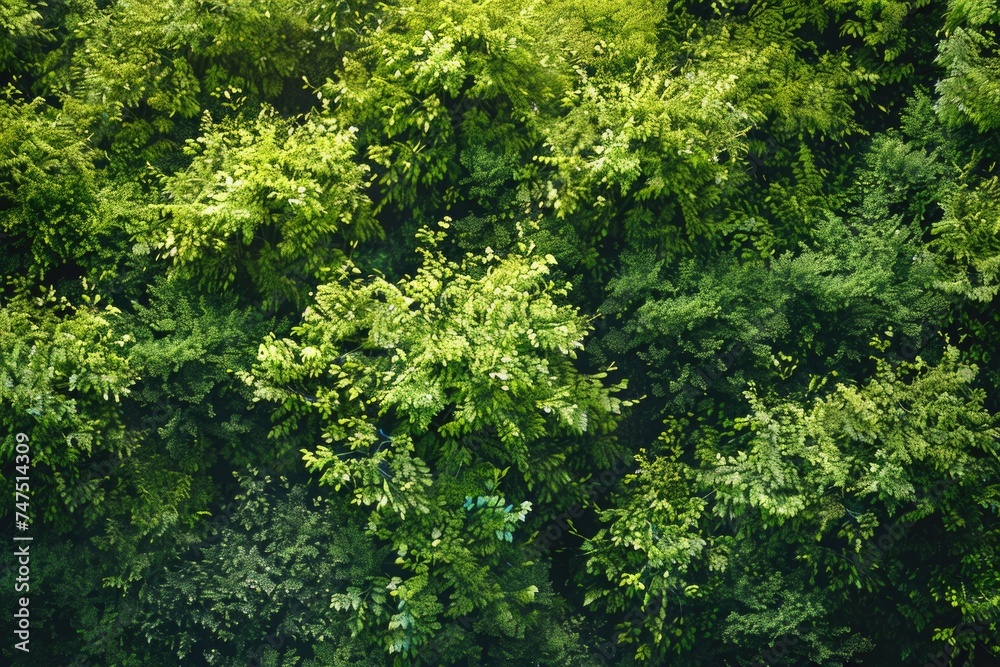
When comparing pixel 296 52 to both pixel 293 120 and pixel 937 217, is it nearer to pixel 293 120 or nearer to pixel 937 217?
pixel 293 120

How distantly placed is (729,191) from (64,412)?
18.9 feet

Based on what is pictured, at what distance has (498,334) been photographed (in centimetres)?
765

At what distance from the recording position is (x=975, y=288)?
795 cm

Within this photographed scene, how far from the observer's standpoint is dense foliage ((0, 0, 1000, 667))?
7898mm

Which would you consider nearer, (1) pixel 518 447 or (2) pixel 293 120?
(1) pixel 518 447

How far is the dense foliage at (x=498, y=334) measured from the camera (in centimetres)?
790

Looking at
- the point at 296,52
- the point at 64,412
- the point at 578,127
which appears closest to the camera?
the point at 64,412

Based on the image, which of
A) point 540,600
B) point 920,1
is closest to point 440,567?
point 540,600

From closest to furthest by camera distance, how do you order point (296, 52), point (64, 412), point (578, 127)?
point (64, 412)
point (578, 127)
point (296, 52)

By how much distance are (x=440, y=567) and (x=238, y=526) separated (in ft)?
6.14

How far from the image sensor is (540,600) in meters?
8.50

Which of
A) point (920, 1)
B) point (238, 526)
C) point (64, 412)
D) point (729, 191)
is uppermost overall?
point (920, 1)

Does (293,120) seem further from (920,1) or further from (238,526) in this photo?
(920,1)

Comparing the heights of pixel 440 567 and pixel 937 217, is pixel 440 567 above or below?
below
